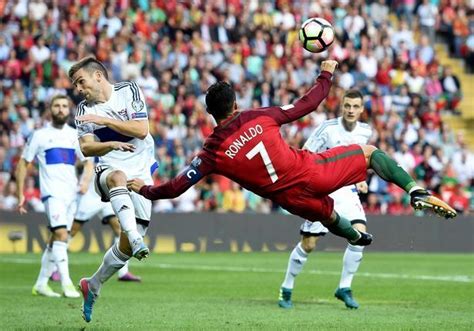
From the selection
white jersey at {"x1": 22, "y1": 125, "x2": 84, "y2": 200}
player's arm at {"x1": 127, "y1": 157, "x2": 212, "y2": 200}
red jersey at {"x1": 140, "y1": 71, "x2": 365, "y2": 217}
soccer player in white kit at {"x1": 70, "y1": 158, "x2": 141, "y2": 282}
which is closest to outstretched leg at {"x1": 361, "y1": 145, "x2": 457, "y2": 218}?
red jersey at {"x1": 140, "y1": 71, "x2": 365, "y2": 217}

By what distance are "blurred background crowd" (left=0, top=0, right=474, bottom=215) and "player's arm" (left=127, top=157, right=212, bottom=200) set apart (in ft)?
50.0

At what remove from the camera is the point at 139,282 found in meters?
18.7

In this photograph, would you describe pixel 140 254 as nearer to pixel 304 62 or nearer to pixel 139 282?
pixel 139 282

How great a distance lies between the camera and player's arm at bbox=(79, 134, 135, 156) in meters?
12.0

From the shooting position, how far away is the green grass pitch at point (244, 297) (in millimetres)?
12422

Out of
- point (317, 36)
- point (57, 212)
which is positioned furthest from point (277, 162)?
point (57, 212)

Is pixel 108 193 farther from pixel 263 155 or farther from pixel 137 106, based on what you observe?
pixel 263 155

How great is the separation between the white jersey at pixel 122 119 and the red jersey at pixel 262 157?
4.49 feet

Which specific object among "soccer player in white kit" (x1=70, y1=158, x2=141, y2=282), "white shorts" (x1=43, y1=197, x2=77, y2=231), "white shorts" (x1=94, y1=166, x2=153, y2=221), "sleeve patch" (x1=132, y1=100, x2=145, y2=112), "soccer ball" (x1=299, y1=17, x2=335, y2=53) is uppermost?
"soccer ball" (x1=299, y1=17, x2=335, y2=53)

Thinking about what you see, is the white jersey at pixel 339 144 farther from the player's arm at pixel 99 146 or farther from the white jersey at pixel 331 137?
the player's arm at pixel 99 146

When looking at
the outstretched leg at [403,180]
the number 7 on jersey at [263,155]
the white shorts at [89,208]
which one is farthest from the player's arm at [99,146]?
the white shorts at [89,208]

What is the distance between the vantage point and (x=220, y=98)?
10.9m

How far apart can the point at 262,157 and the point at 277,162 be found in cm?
16

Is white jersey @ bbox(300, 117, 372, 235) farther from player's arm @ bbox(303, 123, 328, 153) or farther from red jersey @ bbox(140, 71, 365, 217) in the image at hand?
red jersey @ bbox(140, 71, 365, 217)
